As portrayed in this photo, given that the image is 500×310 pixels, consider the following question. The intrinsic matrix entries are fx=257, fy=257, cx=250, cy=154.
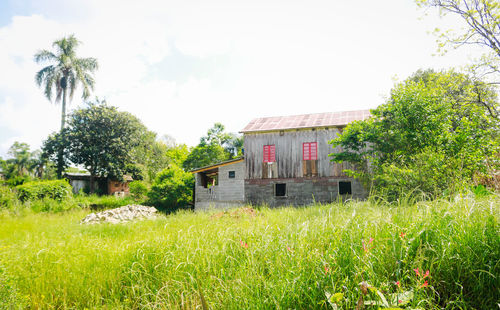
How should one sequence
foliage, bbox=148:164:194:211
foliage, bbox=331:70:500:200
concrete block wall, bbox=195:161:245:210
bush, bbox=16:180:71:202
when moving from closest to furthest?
foliage, bbox=331:70:500:200 < bush, bbox=16:180:71:202 < concrete block wall, bbox=195:161:245:210 < foliage, bbox=148:164:194:211

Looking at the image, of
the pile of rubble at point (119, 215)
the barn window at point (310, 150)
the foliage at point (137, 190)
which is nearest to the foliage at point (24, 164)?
the foliage at point (137, 190)

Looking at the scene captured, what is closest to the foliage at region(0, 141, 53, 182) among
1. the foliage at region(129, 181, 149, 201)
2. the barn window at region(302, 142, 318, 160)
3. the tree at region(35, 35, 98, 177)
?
the tree at region(35, 35, 98, 177)

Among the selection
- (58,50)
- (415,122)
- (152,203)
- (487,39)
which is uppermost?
(58,50)

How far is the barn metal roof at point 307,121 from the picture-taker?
659 inches

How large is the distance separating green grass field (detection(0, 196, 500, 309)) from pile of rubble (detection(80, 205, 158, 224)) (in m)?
9.07

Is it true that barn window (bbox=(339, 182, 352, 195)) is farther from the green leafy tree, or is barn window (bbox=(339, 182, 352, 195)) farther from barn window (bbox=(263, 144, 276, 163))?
the green leafy tree

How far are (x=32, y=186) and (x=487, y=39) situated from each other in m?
27.7

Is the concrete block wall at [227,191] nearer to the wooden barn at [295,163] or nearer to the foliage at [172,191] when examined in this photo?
the wooden barn at [295,163]

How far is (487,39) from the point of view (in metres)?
10.5

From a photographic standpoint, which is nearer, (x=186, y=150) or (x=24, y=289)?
(x=24, y=289)

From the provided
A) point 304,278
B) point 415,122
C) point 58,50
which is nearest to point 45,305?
point 304,278

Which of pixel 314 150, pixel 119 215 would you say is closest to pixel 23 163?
pixel 119 215

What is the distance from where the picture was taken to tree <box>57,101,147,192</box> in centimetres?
2617

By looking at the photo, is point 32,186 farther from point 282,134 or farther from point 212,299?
point 212,299
